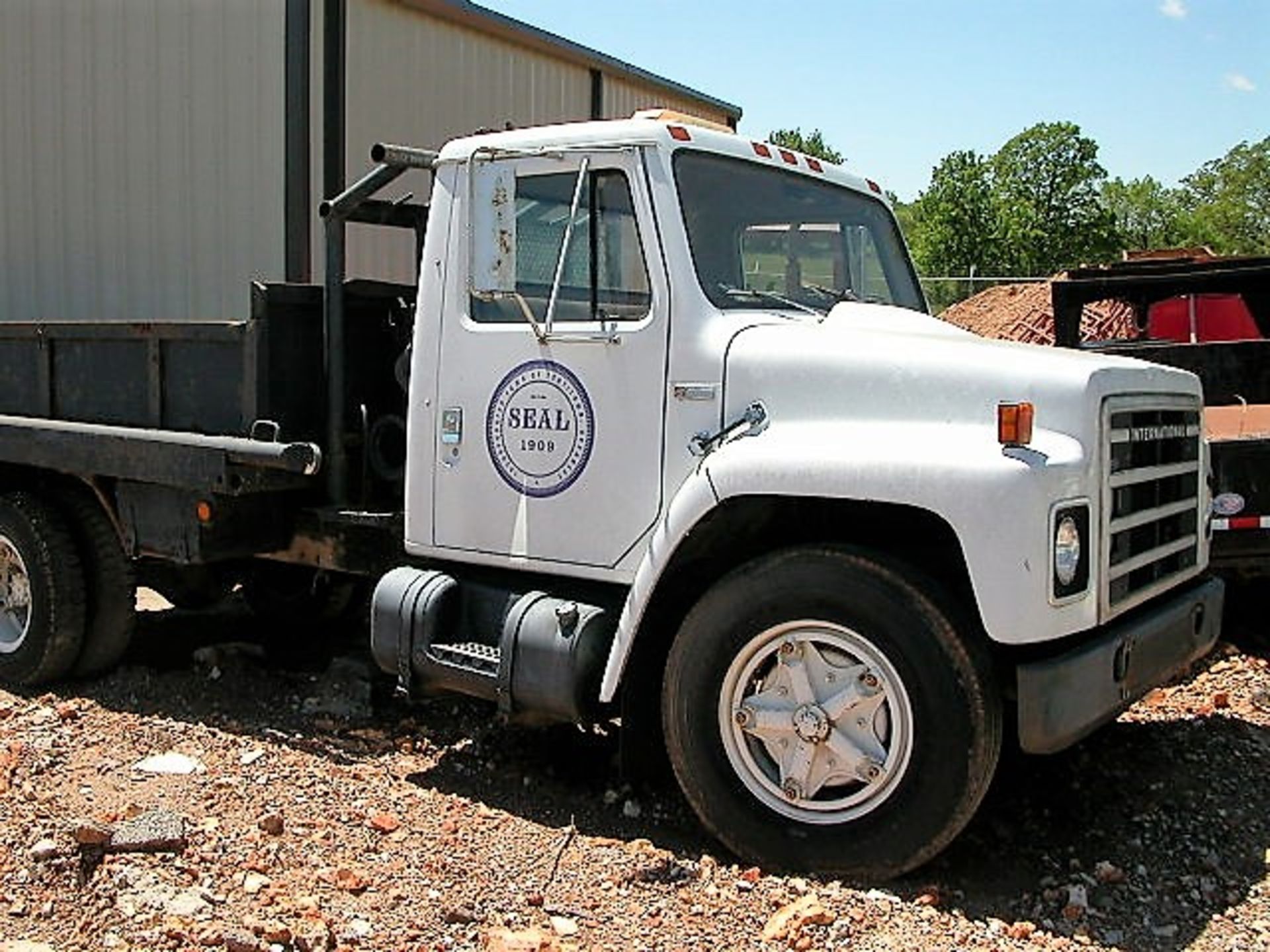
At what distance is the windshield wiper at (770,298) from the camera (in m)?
4.57

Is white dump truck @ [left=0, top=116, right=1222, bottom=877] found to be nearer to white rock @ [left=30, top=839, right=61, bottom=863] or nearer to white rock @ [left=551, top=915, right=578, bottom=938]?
white rock @ [left=551, top=915, right=578, bottom=938]

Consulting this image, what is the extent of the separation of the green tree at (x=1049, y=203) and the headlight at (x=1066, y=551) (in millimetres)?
45845

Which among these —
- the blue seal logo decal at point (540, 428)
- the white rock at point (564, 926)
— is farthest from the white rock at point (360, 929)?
the blue seal logo decal at point (540, 428)

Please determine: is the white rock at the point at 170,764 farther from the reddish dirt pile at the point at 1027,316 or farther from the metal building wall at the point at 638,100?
the metal building wall at the point at 638,100

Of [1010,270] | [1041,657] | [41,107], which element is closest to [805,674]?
[1041,657]

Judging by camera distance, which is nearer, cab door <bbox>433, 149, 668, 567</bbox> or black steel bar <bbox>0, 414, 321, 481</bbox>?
cab door <bbox>433, 149, 668, 567</bbox>

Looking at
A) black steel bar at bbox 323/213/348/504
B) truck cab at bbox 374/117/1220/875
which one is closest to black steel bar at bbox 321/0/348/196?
black steel bar at bbox 323/213/348/504

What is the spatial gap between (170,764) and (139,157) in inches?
265

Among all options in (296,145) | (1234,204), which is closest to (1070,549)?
(296,145)

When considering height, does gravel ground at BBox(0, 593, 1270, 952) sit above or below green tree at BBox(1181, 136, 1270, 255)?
below

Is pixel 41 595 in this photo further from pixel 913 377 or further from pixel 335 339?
pixel 913 377

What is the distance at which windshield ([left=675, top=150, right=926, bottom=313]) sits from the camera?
15.1ft

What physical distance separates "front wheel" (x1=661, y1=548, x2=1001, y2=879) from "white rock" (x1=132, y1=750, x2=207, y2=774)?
1.88 metres

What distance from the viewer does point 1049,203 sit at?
50.2 meters
